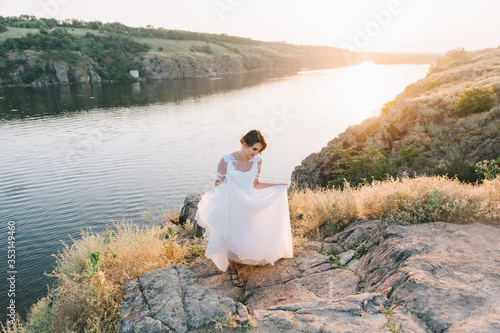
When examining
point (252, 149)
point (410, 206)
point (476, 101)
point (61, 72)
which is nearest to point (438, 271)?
point (410, 206)

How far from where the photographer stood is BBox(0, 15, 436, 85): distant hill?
8344 centimetres

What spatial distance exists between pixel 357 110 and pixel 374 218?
40.4m

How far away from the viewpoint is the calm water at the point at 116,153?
13.8 metres

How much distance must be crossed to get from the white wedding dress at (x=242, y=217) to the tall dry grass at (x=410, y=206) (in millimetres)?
1741

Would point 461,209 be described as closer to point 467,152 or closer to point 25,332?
point 467,152

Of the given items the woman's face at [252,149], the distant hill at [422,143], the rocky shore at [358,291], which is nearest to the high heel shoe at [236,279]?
the rocky shore at [358,291]

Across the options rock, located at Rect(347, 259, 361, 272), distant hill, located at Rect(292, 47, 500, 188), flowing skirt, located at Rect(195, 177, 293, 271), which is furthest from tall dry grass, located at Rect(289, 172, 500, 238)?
distant hill, located at Rect(292, 47, 500, 188)

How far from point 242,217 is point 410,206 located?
3.57m

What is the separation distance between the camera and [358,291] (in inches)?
183

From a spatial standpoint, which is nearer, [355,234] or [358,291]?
[358,291]

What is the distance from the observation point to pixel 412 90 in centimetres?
2020

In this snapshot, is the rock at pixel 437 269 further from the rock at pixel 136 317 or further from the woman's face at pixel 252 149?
the rock at pixel 136 317

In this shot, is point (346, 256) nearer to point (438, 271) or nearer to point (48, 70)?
point (438, 271)

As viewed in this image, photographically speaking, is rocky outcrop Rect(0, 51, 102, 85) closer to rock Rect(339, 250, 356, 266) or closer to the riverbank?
→ the riverbank
